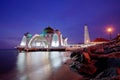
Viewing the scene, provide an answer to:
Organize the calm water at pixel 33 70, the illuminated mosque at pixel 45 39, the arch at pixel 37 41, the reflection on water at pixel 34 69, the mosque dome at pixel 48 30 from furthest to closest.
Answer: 1. the mosque dome at pixel 48 30
2. the arch at pixel 37 41
3. the illuminated mosque at pixel 45 39
4. the reflection on water at pixel 34 69
5. the calm water at pixel 33 70

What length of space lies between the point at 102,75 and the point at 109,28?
1505cm

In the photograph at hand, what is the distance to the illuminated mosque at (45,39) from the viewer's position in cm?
11644

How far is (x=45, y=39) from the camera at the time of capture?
4700 inches

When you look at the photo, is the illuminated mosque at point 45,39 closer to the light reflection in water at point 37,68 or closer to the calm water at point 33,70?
the light reflection in water at point 37,68

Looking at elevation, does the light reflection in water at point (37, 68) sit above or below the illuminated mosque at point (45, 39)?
below

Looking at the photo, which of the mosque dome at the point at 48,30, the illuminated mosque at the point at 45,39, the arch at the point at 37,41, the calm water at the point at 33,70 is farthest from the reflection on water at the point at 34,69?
the mosque dome at the point at 48,30

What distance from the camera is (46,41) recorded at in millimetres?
117875

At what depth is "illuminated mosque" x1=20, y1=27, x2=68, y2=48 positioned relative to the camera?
11644cm

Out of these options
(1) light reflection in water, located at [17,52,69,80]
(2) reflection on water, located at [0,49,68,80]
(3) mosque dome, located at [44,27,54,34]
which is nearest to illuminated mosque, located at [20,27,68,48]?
(3) mosque dome, located at [44,27,54,34]

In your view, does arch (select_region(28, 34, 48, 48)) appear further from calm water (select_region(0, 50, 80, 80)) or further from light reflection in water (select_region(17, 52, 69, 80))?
calm water (select_region(0, 50, 80, 80))

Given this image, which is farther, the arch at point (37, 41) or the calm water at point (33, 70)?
the arch at point (37, 41)

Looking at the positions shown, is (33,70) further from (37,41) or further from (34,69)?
(37,41)

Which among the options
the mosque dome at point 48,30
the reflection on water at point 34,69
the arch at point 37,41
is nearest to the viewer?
the reflection on water at point 34,69

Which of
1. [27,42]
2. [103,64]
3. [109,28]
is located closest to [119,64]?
[103,64]
